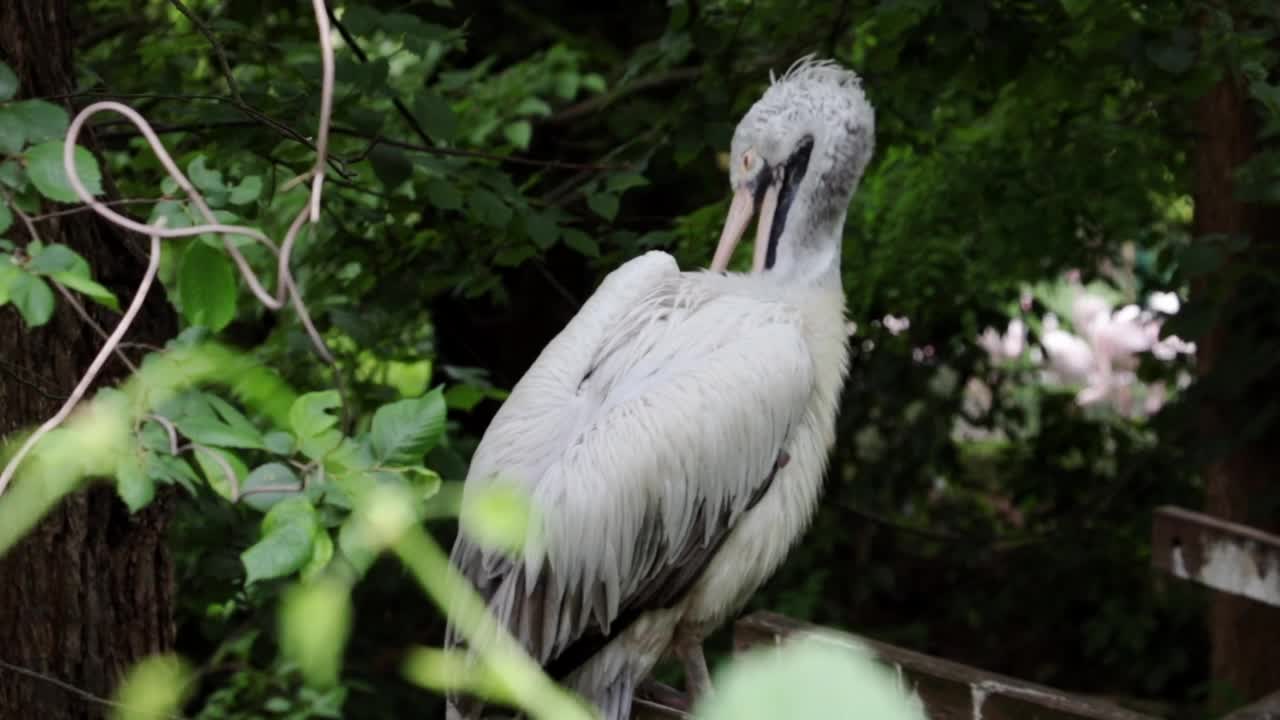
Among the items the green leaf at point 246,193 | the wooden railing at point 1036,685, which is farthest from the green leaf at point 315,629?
the green leaf at point 246,193

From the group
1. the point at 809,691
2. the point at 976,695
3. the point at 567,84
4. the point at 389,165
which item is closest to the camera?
the point at 809,691

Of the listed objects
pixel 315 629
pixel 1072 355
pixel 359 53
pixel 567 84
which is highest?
pixel 1072 355

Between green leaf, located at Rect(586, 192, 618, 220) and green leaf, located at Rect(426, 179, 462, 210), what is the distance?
0.27 m

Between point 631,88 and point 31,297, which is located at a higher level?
point 631,88

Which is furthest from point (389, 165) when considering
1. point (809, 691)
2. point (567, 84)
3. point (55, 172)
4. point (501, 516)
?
point (809, 691)

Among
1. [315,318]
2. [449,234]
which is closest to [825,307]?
[449,234]

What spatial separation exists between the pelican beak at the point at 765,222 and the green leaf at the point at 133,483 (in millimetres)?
1693

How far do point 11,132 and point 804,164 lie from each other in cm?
162

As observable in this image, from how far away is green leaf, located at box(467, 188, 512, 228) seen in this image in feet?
9.73

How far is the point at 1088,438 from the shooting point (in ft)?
20.5

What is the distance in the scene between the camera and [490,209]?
9.73 feet

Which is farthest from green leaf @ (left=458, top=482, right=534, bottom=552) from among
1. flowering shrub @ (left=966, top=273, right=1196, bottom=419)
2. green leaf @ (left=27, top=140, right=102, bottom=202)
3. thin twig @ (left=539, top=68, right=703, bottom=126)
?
flowering shrub @ (left=966, top=273, right=1196, bottom=419)

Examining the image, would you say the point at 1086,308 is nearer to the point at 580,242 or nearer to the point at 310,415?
the point at 580,242

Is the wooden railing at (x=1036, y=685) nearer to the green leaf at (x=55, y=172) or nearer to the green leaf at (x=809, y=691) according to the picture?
the green leaf at (x=55, y=172)
